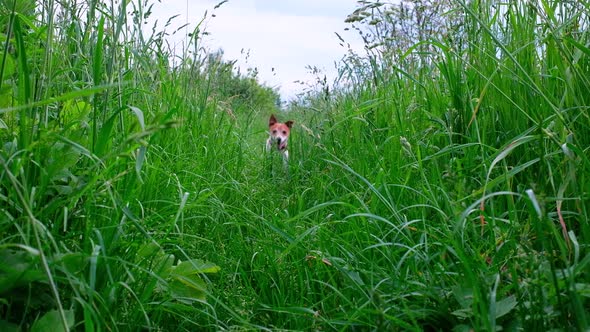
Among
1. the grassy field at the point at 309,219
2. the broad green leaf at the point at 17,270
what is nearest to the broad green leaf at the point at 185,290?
the grassy field at the point at 309,219

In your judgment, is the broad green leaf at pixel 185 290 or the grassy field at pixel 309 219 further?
the broad green leaf at pixel 185 290


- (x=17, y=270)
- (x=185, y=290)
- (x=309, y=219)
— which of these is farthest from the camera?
(x=309, y=219)

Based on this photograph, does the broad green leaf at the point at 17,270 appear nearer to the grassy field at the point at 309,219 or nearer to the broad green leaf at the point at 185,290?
the grassy field at the point at 309,219

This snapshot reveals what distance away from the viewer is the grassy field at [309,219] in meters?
1.26

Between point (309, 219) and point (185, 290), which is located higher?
point (309, 219)

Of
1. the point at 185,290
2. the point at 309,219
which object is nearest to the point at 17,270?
the point at 185,290

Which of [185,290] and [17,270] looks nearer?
[17,270]

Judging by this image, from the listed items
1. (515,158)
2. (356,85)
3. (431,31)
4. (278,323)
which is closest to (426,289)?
(278,323)

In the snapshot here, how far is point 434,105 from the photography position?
102 inches

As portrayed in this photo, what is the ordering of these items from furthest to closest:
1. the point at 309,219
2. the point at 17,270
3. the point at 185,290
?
the point at 309,219 < the point at 185,290 < the point at 17,270

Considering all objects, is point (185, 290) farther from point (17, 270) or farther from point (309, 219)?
point (309, 219)

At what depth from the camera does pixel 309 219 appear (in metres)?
2.01

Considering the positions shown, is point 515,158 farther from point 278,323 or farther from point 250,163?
point 250,163

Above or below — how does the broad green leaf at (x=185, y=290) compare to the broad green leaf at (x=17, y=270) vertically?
below
